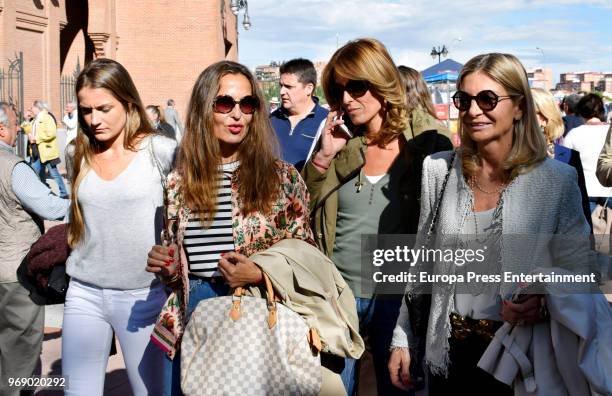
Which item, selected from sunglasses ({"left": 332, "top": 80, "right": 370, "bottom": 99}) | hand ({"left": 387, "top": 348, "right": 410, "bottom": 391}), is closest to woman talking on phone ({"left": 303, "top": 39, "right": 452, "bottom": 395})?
sunglasses ({"left": 332, "top": 80, "right": 370, "bottom": 99})

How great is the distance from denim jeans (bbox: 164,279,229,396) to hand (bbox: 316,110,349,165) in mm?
1046

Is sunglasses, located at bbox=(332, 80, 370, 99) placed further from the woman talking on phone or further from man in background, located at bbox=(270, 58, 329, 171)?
man in background, located at bbox=(270, 58, 329, 171)

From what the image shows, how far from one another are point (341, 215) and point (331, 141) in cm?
39

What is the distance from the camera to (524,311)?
2.84 meters

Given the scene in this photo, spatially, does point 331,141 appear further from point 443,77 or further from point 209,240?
point 443,77

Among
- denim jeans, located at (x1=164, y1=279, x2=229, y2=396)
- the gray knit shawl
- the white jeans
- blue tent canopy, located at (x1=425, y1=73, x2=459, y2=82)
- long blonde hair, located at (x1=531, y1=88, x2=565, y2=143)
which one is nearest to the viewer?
the gray knit shawl

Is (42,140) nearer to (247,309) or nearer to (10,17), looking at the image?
(10,17)

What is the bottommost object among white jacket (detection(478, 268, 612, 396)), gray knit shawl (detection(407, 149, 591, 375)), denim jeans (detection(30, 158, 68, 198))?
denim jeans (detection(30, 158, 68, 198))

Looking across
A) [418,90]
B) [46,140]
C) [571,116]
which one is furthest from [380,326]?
[46,140]

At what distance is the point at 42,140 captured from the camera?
18.5 metres

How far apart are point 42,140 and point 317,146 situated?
15567mm

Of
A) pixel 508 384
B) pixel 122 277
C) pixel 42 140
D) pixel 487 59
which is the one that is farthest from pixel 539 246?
pixel 42 140

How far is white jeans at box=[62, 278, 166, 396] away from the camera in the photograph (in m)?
4.04

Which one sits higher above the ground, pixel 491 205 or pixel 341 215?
pixel 491 205
